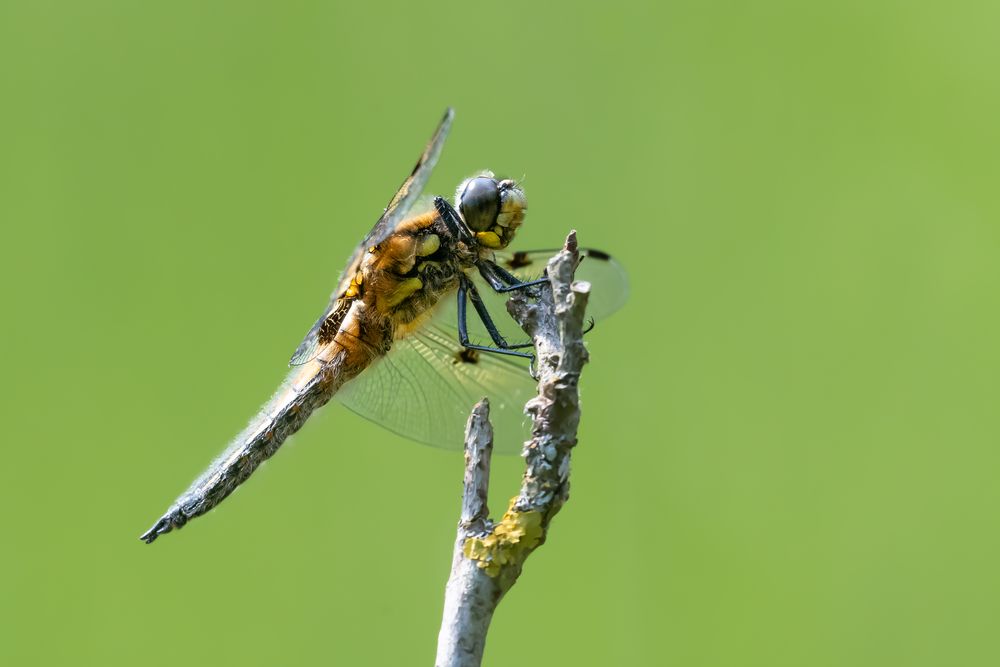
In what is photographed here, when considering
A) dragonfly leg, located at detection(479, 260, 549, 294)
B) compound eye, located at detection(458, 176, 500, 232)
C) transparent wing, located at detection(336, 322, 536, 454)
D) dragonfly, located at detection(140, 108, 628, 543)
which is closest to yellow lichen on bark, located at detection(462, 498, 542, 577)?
dragonfly, located at detection(140, 108, 628, 543)

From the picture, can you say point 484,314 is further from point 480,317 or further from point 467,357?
point 467,357

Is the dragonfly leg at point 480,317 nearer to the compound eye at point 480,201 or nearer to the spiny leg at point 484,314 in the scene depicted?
the spiny leg at point 484,314

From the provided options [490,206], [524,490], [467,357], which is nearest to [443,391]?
[467,357]

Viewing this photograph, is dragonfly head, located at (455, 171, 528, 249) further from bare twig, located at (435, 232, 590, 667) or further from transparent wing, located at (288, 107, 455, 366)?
bare twig, located at (435, 232, 590, 667)

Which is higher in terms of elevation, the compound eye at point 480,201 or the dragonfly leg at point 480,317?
the compound eye at point 480,201

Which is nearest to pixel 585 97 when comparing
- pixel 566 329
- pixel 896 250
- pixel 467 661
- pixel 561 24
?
pixel 561 24

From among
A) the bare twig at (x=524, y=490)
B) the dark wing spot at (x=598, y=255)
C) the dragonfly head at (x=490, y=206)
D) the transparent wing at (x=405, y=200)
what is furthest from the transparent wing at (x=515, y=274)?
the bare twig at (x=524, y=490)
